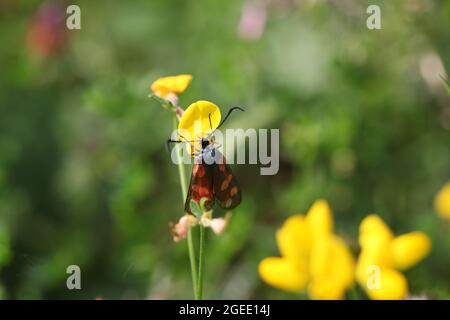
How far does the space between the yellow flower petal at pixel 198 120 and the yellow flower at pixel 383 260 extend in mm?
540

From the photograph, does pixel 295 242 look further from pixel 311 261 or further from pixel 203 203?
pixel 203 203

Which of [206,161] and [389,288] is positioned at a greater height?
[206,161]

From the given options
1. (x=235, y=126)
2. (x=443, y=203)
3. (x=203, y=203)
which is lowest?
(x=203, y=203)

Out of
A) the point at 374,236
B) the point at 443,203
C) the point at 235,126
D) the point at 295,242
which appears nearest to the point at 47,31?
the point at 235,126

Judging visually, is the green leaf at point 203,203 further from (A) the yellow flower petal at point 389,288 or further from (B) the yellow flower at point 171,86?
(A) the yellow flower petal at point 389,288

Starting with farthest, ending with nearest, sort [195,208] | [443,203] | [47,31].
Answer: [47,31] → [443,203] → [195,208]

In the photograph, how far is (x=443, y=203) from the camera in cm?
284

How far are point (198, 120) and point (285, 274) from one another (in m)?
0.56

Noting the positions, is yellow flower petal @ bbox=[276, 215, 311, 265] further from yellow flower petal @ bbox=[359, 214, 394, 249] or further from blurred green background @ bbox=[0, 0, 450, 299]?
blurred green background @ bbox=[0, 0, 450, 299]

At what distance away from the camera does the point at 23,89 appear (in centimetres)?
367

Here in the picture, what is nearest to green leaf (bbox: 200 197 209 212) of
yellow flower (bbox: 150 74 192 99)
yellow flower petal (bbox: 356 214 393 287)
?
yellow flower (bbox: 150 74 192 99)

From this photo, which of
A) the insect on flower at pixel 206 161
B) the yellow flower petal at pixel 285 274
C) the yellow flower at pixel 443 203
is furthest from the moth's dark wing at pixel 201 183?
the yellow flower at pixel 443 203
